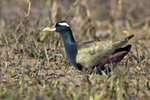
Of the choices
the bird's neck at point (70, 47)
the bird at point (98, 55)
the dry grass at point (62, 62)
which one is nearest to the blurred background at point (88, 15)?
the dry grass at point (62, 62)

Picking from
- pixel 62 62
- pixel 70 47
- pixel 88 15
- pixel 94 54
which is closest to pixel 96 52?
pixel 94 54

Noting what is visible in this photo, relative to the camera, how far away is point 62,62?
9.02m

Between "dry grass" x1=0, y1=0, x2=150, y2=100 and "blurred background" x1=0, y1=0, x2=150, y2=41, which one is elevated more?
"blurred background" x1=0, y1=0, x2=150, y2=41

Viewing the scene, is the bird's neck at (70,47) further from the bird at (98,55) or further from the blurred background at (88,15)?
the blurred background at (88,15)

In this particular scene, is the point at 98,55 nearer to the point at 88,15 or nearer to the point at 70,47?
the point at 70,47

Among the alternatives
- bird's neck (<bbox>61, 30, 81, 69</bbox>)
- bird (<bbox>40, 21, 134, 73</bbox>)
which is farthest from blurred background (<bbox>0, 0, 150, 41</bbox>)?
bird (<bbox>40, 21, 134, 73</bbox>)

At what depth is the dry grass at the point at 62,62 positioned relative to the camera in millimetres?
7152

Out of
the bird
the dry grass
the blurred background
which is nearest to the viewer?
the dry grass

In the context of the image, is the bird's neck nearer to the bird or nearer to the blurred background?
the bird

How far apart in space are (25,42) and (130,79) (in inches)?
91.2

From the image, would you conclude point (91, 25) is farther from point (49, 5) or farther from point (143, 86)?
point (143, 86)

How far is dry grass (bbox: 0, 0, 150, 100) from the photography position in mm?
7152

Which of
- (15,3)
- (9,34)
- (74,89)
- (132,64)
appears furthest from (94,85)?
(15,3)

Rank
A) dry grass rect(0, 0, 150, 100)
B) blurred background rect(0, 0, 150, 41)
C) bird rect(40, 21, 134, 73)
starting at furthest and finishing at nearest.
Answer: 1. blurred background rect(0, 0, 150, 41)
2. bird rect(40, 21, 134, 73)
3. dry grass rect(0, 0, 150, 100)
